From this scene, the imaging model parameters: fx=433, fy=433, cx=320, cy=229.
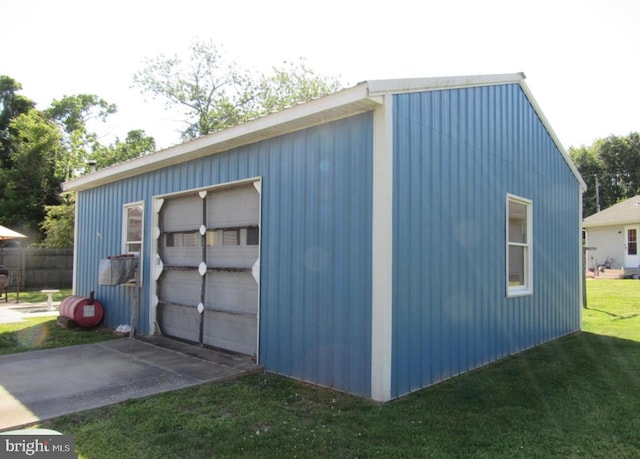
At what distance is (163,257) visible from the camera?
720 cm

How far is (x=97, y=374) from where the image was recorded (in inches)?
192

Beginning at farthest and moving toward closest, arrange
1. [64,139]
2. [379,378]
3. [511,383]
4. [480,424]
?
1. [64,139]
2. [511,383]
3. [379,378]
4. [480,424]

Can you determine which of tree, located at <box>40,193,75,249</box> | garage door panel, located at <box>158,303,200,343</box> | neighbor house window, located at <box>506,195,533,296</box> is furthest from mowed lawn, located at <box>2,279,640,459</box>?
tree, located at <box>40,193,75,249</box>

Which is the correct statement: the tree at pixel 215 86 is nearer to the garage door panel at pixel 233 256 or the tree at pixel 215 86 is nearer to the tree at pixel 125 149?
the tree at pixel 125 149

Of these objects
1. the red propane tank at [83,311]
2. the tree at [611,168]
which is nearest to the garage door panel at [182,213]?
the red propane tank at [83,311]

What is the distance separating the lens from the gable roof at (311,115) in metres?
4.06

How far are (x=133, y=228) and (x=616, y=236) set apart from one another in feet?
76.6

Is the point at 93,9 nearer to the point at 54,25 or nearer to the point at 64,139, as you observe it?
the point at 54,25

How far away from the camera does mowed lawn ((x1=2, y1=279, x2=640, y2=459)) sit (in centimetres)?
304

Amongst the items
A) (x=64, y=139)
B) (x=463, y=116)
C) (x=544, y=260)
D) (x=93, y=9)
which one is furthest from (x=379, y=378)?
(x=64, y=139)

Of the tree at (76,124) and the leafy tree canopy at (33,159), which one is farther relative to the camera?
the tree at (76,124)

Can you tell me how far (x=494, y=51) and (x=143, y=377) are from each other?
272 inches

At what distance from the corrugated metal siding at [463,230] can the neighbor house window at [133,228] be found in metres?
5.17

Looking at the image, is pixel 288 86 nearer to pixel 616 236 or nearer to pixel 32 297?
pixel 32 297
